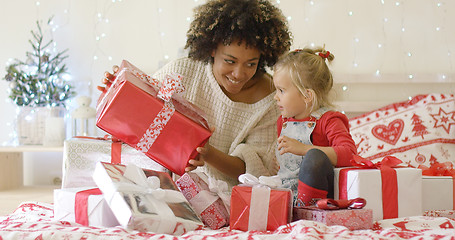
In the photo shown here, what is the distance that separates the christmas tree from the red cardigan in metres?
1.72

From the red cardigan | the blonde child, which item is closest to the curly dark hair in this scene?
the blonde child

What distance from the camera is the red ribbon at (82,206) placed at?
47.1 inches

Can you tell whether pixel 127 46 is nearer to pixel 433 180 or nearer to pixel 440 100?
pixel 440 100

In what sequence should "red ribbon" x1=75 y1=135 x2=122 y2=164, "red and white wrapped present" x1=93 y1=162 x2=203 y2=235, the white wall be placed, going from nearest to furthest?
"red and white wrapped present" x1=93 y1=162 x2=203 y2=235 → "red ribbon" x1=75 y1=135 x2=122 y2=164 → the white wall

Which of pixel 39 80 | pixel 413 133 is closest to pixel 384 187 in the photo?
pixel 413 133

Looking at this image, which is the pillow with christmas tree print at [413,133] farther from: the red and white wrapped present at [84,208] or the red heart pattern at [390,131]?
the red and white wrapped present at [84,208]

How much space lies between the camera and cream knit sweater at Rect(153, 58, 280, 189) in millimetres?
1771

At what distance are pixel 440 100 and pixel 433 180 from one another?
1.06m

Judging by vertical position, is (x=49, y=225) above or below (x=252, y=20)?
below

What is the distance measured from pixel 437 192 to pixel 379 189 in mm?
245

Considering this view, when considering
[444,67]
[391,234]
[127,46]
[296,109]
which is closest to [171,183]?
[296,109]

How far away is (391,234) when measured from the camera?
1.03 meters

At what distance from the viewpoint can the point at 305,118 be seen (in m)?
1.53

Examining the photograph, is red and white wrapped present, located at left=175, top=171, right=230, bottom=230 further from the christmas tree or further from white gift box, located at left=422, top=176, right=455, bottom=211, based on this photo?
the christmas tree
